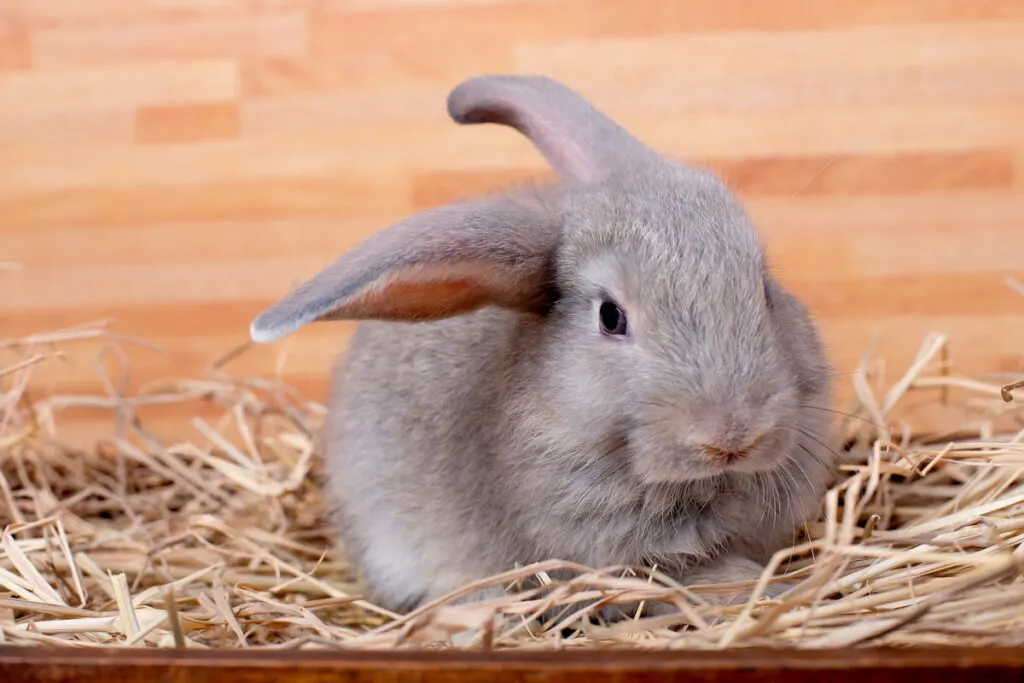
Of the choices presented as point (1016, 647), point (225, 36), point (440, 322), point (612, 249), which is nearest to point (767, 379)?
point (612, 249)

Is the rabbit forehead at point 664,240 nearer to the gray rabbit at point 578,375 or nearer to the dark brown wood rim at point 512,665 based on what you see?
the gray rabbit at point 578,375

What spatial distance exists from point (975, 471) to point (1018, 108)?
144 centimetres

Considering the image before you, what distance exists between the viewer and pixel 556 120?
6.15ft

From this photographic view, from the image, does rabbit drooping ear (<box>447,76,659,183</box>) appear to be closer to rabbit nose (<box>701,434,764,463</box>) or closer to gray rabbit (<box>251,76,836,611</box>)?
gray rabbit (<box>251,76,836,611</box>)

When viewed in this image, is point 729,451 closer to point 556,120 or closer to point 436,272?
point 436,272

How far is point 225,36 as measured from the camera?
312 centimetres

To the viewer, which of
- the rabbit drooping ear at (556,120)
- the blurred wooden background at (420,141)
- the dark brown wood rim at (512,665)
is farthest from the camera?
the blurred wooden background at (420,141)

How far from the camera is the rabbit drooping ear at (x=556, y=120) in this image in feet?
6.07

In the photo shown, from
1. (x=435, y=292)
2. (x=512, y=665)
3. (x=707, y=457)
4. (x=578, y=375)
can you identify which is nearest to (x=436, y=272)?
(x=435, y=292)

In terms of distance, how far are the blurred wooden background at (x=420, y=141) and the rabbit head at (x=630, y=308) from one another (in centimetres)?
Answer: 138

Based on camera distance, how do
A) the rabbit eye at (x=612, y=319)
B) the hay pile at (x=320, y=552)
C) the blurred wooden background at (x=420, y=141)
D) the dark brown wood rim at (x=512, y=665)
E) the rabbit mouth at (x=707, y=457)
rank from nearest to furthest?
1. the dark brown wood rim at (x=512, y=665)
2. the hay pile at (x=320, y=552)
3. the rabbit mouth at (x=707, y=457)
4. the rabbit eye at (x=612, y=319)
5. the blurred wooden background at (x=420, y=141)

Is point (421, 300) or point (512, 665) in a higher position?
point (421, 300)

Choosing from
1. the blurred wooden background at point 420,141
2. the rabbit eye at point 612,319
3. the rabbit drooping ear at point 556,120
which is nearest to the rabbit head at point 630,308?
the rabbit eye at point 612,319

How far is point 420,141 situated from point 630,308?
5.70 feet
